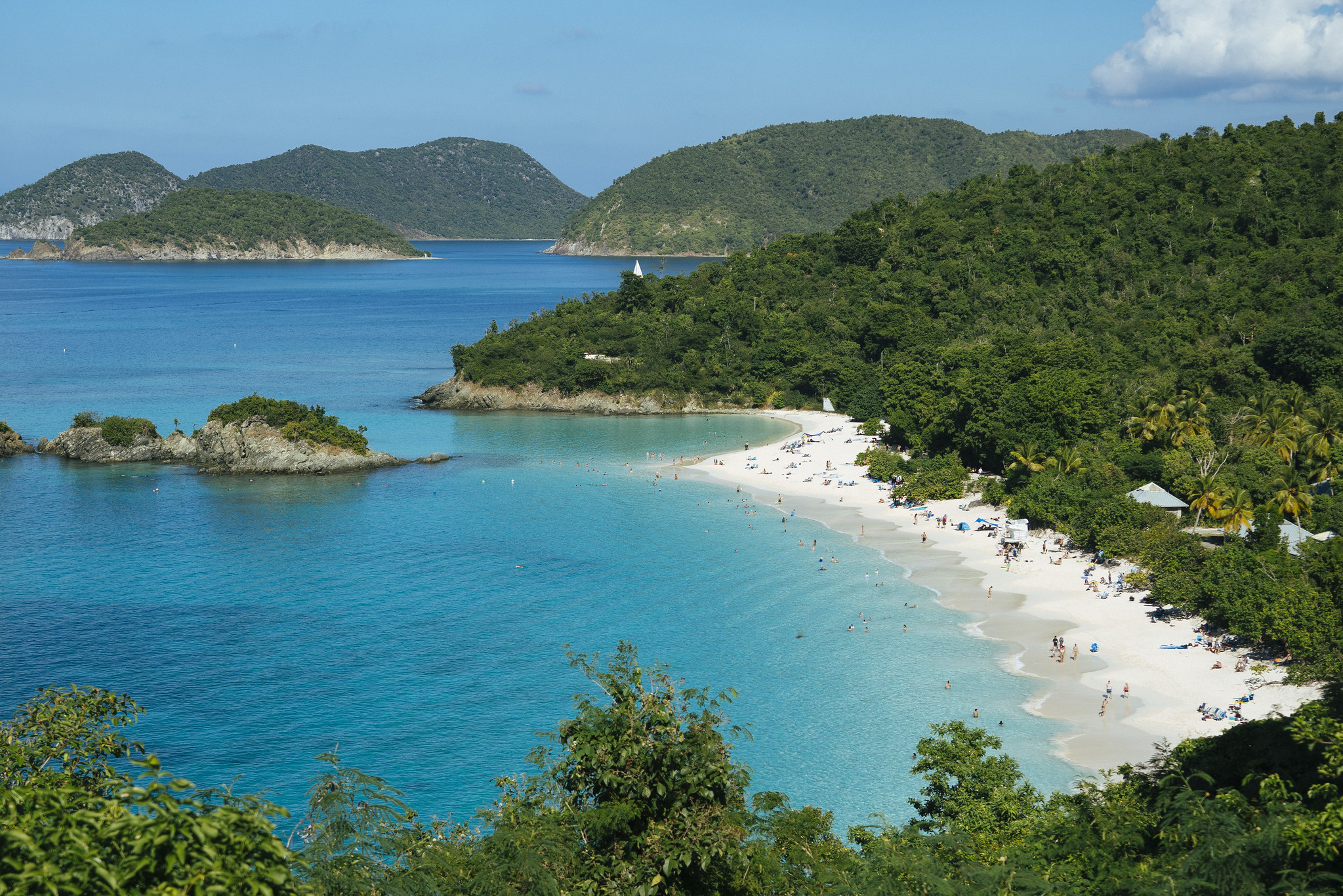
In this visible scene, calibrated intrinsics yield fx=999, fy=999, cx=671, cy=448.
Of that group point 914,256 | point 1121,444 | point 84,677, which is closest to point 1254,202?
point 914,256

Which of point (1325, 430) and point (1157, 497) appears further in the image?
point (1325, 430)

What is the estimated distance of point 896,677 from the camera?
34.4 m

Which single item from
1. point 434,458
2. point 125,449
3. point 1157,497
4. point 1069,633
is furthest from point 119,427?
point 1157,497

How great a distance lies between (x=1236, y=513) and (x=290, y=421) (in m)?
56.5

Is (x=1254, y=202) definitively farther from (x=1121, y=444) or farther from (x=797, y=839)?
(x=797, y=839)

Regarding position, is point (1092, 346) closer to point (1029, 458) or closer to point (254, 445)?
point (1029, 458)

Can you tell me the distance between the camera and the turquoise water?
30172 millimetres

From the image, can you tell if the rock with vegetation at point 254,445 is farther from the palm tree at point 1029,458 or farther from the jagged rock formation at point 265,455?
the palm tree at point 1029,458

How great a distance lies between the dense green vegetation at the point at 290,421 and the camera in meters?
68.1

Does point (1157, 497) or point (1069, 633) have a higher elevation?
point (1157, 497)

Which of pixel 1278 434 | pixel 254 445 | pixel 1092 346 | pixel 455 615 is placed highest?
pixel 1092 346

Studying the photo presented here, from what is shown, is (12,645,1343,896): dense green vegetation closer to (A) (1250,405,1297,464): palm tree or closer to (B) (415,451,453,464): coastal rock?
(A) (1250,405,1297,464): palm tree

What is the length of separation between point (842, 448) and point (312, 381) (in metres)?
57.5

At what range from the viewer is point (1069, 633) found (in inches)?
1469
